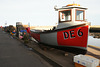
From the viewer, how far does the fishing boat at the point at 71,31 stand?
5.23 meters

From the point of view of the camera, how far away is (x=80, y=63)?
12.5ft

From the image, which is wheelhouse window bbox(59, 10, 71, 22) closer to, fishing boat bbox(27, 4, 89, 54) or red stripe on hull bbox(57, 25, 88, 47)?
fishing boat bbox(27, 4, 89, 54)

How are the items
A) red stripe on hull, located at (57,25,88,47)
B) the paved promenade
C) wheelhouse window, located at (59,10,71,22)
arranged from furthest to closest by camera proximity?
wheelhouse window, located at (59,10,71,22) → red stripe on hull, located at (57,25,88,47) → the paved promenade

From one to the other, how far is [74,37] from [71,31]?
41cm

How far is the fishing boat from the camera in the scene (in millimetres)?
5226

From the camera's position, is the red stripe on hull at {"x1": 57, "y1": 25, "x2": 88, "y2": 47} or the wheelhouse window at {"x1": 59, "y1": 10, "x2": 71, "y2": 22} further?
the wheelhouse window at {"x1": 59, "y1": 10, "x2": 71, "y2": 22}

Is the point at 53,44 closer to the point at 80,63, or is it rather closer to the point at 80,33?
the point at 80,33

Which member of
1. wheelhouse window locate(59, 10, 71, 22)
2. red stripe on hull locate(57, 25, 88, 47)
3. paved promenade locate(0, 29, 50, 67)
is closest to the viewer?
paved promenade locate(0, 29, 50, 67)

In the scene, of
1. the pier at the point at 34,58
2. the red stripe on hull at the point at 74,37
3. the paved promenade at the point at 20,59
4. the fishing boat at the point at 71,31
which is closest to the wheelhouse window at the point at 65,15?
the fishing boat at the point at 71,31

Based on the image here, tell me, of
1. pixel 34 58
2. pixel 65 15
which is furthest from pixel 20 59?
pixel 65 15

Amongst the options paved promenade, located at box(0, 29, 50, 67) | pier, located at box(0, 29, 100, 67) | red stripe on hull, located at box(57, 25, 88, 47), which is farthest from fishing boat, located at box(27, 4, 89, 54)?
paved promenade, located at box(0, 29, 50, 67)

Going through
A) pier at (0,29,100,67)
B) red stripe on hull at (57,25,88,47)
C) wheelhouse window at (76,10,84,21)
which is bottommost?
pier at (0,29,100,67)

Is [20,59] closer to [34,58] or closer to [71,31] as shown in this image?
[34,58]

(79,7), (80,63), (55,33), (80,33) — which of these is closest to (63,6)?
(79,7)
